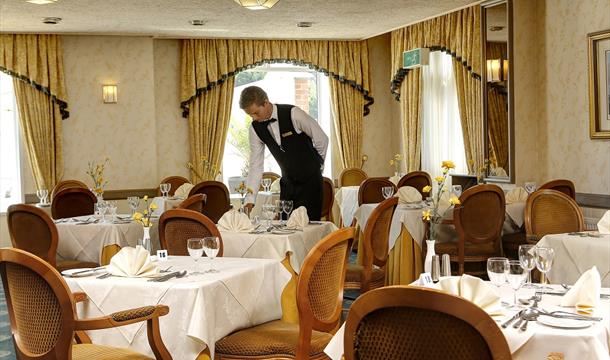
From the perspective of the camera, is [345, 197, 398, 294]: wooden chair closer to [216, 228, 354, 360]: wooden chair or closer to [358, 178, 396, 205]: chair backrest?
[216, 228, 354, 360]: wooden chair

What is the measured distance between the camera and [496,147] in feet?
30.2

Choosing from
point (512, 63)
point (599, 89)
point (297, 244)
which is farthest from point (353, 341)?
point (512, 63)

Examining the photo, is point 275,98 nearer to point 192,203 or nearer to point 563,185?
point 563,185

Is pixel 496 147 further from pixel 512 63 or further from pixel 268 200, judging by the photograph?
pixel 268 200

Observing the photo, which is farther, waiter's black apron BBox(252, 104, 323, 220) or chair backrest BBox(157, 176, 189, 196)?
chair backrest BBox(157, 176, 189, 196)

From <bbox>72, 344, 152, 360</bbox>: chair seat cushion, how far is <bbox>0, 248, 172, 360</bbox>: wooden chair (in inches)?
0.6

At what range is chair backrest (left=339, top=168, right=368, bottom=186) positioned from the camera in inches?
444

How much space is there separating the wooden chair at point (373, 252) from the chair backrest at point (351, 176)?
535 cm

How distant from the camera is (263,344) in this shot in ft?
12.5

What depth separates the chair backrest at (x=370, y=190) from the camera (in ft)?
30.0

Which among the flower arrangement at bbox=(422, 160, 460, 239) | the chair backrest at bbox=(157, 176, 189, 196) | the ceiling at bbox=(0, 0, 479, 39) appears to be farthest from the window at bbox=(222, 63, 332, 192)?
the flower arrangement at bbox=(422, 160, 460, 239)

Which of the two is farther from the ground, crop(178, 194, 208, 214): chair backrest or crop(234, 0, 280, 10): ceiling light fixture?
crop(234, 0, 280, 10): ceiling light fixture

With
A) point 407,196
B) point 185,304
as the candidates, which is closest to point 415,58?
point 407,196

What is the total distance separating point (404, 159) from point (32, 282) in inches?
359
